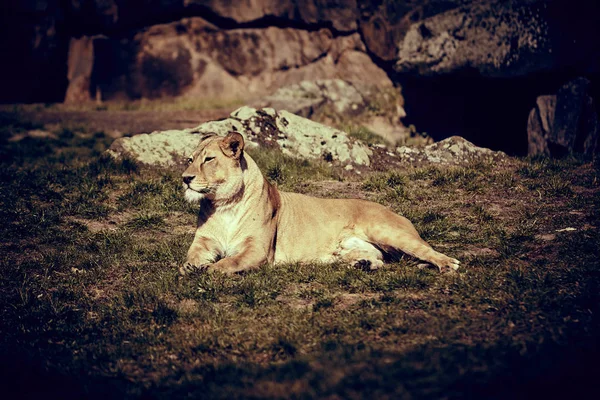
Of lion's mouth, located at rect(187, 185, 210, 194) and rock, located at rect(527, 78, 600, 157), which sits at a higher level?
rock, located at rect(527, 78, 600, 157)

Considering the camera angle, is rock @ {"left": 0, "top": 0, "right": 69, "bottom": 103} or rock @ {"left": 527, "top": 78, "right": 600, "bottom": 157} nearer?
rock @ {"left": 527, "top": 78, "right": 600, "bottom": 157}

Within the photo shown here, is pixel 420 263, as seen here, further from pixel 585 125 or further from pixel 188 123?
pixel 188 123

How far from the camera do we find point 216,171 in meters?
7.03

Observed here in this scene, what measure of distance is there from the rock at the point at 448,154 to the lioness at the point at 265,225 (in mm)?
5140

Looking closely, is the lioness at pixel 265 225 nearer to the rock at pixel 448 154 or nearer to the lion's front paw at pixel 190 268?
the lion's front paw at pixel 190 268

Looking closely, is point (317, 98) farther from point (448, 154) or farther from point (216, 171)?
point (216, 171)

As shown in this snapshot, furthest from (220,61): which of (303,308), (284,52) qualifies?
(303,308)

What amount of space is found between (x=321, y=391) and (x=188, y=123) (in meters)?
14.1

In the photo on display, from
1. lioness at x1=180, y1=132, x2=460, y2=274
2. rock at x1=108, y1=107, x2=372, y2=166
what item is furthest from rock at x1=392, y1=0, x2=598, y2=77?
lioness at x1=180, y1=132, x2=460, y2=274

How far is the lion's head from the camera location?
6.94 m

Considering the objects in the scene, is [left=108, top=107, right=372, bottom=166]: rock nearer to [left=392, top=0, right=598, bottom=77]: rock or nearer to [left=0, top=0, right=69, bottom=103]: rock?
[left=392, top=0, right=598, bottom=77]: rock

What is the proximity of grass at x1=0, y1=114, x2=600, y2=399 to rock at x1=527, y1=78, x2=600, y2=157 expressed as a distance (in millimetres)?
3421

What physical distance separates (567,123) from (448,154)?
300 cm

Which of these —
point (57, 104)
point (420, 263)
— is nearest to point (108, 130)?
point (57, 104)
